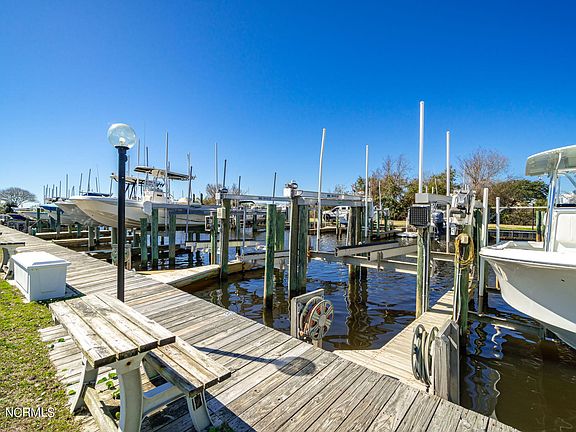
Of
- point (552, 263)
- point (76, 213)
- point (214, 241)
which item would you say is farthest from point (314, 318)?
point (76, 213)

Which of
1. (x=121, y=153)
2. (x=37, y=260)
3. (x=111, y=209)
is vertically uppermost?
(x=121, y=153)

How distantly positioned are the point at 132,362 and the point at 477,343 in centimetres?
715

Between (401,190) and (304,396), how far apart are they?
3976 cm

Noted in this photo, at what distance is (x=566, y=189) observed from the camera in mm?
5398

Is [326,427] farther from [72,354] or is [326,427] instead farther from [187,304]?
[187,304]

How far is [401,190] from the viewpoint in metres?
39.3

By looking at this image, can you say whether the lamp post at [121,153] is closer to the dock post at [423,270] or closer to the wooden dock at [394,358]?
the wooden dock at [394,358]

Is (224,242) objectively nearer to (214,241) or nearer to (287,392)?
(214,241)

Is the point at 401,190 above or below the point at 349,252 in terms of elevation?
above

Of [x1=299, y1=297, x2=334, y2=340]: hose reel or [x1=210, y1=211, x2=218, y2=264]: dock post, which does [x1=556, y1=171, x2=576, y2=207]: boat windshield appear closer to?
[x1=299, y1=297, x2=334, y2=340]: hose reel

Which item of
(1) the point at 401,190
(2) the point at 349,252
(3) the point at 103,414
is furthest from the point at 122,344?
(1) the point at 401,190

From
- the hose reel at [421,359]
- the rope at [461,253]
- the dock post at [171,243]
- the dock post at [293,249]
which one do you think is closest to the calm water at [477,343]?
the dock post at [293,249]

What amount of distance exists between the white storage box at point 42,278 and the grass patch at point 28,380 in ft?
2.54

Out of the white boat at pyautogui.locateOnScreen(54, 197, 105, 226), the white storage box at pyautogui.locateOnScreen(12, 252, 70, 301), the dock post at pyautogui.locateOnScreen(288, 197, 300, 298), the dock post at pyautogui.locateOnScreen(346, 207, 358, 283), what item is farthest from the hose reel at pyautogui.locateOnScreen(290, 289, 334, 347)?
the white boat at pyautogui.locateOnScreen(54, 197, 105, 226)
